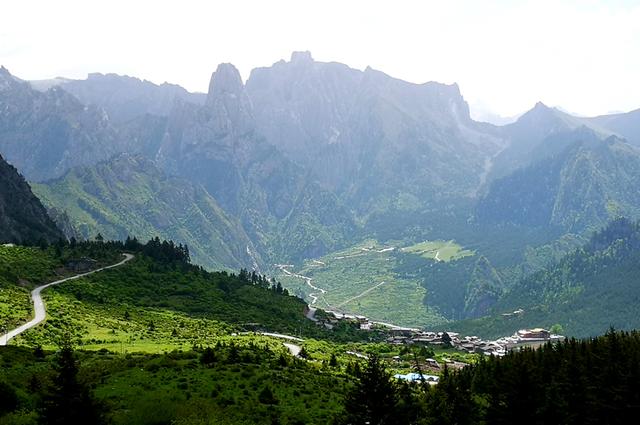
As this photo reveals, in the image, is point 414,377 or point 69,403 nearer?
point 69,403

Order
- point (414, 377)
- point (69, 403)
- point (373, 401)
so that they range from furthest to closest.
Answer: point (414, 377) → point (373, 401) → point (69, 403)

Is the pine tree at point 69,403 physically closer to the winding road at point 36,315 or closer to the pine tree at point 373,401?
the pine tree at point 373,401

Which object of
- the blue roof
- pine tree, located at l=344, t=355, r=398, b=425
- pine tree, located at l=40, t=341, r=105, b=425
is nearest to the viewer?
pine tree, located at l=40, t=341, r=105, b=425

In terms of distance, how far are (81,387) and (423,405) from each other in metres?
48.3

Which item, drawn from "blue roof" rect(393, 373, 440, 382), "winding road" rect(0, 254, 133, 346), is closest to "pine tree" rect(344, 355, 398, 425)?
"blue roof" rect(393, 373, 440, 382)

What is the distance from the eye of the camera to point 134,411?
56875 mm

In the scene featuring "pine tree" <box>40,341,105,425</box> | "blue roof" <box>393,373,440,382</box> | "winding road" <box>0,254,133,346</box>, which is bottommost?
"pine tree" <box>40,341,105,425</box>

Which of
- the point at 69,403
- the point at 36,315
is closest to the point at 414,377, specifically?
the point at 36,315

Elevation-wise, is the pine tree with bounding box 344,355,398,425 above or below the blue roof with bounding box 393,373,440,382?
below

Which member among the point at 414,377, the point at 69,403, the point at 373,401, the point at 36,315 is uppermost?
the point at 36,315

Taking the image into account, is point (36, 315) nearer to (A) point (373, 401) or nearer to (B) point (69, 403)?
(B) point (69, 403)

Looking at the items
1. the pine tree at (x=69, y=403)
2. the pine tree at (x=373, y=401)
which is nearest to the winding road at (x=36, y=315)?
the pine tree at (x=69, y=403)

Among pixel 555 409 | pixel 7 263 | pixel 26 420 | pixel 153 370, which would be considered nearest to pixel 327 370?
pixel 153 370

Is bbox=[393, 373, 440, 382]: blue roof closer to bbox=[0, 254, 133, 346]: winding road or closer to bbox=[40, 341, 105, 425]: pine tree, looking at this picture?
bbox=[0, 254, 133, 346]: winding road
